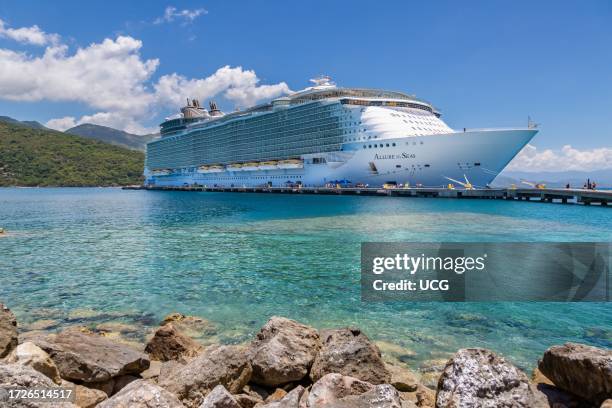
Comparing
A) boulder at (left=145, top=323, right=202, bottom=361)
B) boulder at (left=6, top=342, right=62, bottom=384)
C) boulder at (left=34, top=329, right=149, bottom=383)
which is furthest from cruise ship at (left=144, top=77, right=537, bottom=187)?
boulder at (left=6, top=342, right=62, bottom=384)

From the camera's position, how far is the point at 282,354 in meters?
5.72

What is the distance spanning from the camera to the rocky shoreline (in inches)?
171

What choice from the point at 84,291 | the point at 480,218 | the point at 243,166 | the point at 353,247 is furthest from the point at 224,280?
the point at 243,166

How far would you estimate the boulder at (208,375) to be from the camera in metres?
4.91

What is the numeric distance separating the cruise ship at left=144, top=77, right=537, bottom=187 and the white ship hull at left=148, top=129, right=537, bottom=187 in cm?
13

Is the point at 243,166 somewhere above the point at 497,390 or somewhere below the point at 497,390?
above

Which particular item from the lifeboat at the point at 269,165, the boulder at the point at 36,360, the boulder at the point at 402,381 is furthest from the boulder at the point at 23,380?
the lifeboat at the point at 269,165

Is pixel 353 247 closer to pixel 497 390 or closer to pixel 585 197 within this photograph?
pixel 497 390

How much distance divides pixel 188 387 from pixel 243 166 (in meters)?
85.4

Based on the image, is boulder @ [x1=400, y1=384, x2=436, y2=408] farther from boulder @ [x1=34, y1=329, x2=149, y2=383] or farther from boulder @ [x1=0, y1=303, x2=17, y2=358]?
boulder @ [x1=0, y1=303, x2=17, y2=358]

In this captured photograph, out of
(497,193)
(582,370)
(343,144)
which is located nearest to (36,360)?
(582,370)

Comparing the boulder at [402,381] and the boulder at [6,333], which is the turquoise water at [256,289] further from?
the boulder at [6,333]

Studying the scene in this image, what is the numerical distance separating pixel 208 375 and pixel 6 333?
3.42 meters

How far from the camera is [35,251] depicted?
61.0ft
